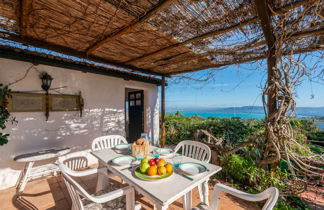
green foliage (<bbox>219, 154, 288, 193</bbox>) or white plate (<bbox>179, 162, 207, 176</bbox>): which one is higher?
white plate (<bbox>179, 162, 207, 176</bbox>)

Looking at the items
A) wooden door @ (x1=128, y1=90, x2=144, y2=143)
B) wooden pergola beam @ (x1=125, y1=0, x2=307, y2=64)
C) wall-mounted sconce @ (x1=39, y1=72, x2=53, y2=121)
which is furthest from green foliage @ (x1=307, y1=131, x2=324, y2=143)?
wall-mounted sconce @ (x1=39, y1=72, x2=53, y2=121)

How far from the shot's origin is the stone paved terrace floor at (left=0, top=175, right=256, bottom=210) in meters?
1.82

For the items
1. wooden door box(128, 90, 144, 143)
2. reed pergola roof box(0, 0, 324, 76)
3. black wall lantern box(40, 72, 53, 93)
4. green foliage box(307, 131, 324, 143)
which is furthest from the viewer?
wooden door box(128, 90, 144, 143)

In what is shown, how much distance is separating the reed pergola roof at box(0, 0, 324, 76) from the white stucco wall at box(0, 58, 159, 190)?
74 cm

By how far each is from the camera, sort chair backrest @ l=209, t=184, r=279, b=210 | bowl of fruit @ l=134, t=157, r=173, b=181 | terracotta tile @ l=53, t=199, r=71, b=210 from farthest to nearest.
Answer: terracotta tile @ l=53, t=199, r=71, b=210
bowl of fruit @ l=134, t=157, r=173, b=181
chair backrest @ l=209, t=184, r=279, b=210

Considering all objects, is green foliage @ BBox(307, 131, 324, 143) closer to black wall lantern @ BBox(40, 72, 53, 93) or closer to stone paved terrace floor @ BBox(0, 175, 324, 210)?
stone paved terrace floor @ BBox(0, 175, 324, 210)

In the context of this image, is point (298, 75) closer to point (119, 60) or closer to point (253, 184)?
point (253, 184)

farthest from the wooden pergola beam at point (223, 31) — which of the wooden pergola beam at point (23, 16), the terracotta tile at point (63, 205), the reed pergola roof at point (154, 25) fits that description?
the terracotta tile at point (63, 205)

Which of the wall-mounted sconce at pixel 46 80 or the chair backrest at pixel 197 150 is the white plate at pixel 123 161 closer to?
the chair backrest at pixel 197 150

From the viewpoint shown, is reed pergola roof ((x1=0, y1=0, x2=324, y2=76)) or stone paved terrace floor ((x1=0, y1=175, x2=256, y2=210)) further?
stone paved terrace floor ((x1=0, y1=175, x2=256, y2=210))

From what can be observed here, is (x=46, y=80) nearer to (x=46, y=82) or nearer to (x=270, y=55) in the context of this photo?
(x=46, y=82)

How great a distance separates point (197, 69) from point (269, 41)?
1.65m

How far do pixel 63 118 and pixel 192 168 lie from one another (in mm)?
2777

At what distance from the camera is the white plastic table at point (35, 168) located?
6.89 feet
